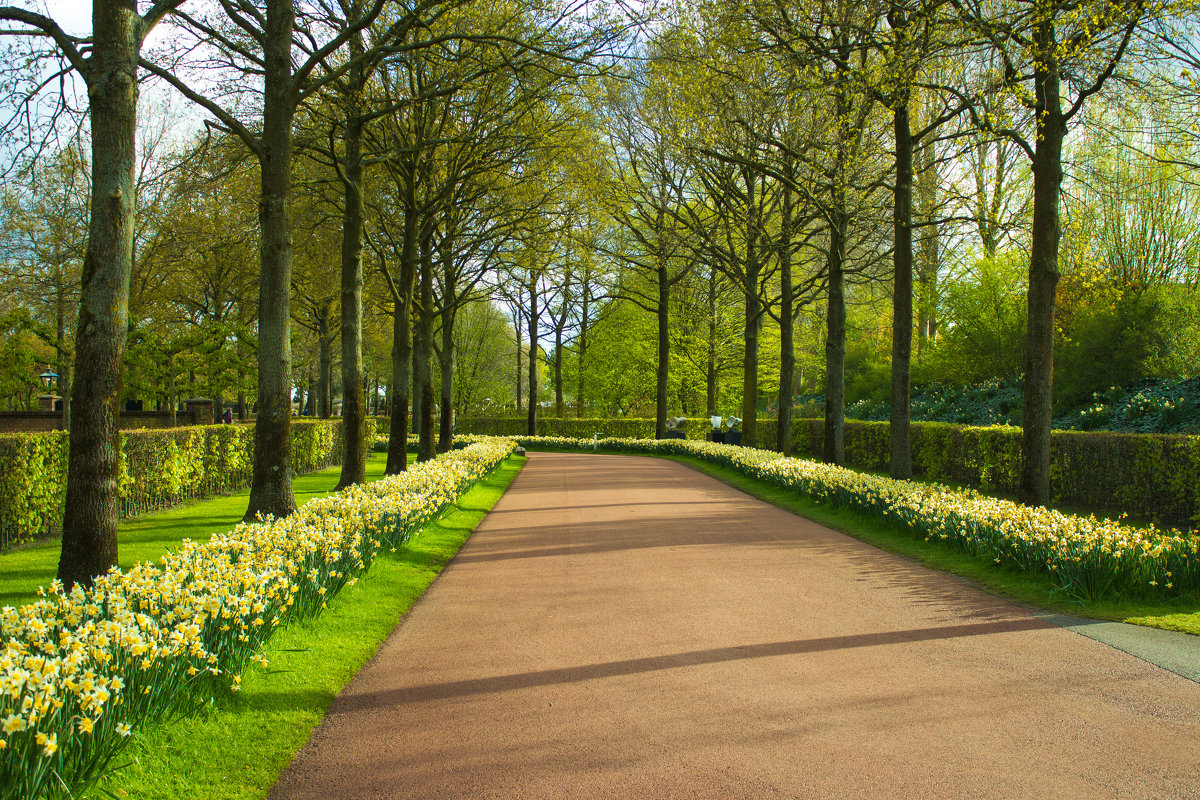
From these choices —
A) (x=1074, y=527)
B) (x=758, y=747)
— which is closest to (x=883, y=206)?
(x=1074, y=527)

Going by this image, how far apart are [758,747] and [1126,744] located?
1.80m

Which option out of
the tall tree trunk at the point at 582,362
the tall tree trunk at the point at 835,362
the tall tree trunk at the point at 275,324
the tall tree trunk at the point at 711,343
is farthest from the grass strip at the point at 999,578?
the tall tree trunk at the point at 582,362

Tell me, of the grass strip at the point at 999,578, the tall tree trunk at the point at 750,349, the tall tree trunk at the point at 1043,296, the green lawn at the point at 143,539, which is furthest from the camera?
the tall tree trunk at the point at 750,349

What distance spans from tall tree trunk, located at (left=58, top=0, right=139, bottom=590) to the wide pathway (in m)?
2.55

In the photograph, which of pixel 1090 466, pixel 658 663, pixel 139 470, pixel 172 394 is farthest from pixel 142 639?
pixel 172 394

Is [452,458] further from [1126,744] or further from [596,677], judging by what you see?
[1126,744]

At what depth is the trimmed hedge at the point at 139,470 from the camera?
8633 mm

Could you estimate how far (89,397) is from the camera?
5504mm

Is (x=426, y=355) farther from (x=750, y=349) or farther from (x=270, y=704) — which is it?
(x=270, y=704)

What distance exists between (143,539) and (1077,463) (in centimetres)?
1481

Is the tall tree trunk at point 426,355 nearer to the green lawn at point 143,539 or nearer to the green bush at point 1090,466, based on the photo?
the green lawn at point 143,539

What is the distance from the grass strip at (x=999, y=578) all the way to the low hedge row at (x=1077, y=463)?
13.1 feet

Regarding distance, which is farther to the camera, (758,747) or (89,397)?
(89,397)

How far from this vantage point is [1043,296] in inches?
376
